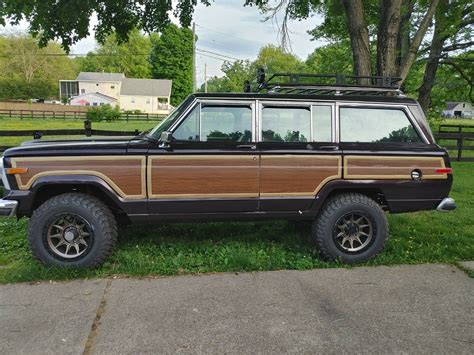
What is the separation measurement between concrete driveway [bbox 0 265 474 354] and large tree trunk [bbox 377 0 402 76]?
14.1 feet

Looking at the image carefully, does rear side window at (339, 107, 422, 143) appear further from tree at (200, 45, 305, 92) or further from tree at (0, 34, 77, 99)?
tree at (0, 34, 77, 99)

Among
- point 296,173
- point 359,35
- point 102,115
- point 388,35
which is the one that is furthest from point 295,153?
point 102,115

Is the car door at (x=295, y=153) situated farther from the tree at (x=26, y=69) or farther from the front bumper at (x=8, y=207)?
the tree at (x=26, y=69)

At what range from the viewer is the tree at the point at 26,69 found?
234ft

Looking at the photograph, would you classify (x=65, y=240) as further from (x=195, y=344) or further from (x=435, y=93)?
(x=435, y=93)

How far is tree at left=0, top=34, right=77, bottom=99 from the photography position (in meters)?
71.2

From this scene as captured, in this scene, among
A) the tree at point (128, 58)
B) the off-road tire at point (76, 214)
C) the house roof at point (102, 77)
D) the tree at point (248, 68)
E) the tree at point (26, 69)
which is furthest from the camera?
the tree at point (128, 58)

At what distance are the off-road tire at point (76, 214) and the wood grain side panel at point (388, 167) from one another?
2702 millimetres

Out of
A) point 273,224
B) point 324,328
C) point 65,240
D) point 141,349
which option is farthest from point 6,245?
point 324,328

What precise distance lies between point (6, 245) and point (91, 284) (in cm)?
179

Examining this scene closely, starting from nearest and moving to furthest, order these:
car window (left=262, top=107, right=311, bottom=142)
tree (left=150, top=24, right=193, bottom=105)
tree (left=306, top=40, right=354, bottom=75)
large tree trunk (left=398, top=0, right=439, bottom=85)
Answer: car window (left=262, top=107, right=311, bottom=142)
large tree trunk (left=398, top=0, right=439, bottom=85)
tree (left=306, top=40, right=354, bottom=75)
tree (left=150, top=24, right=193, bottom=105)

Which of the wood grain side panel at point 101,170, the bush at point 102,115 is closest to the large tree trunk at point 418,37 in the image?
the wood grain side panel at point 101,170

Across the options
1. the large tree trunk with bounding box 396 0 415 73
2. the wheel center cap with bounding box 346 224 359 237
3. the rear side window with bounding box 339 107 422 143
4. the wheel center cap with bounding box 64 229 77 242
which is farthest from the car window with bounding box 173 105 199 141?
the large tree trunk with bounding box 396 0 415 73

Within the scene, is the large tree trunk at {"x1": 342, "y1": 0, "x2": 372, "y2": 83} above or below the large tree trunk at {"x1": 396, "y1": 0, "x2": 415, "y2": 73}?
below
